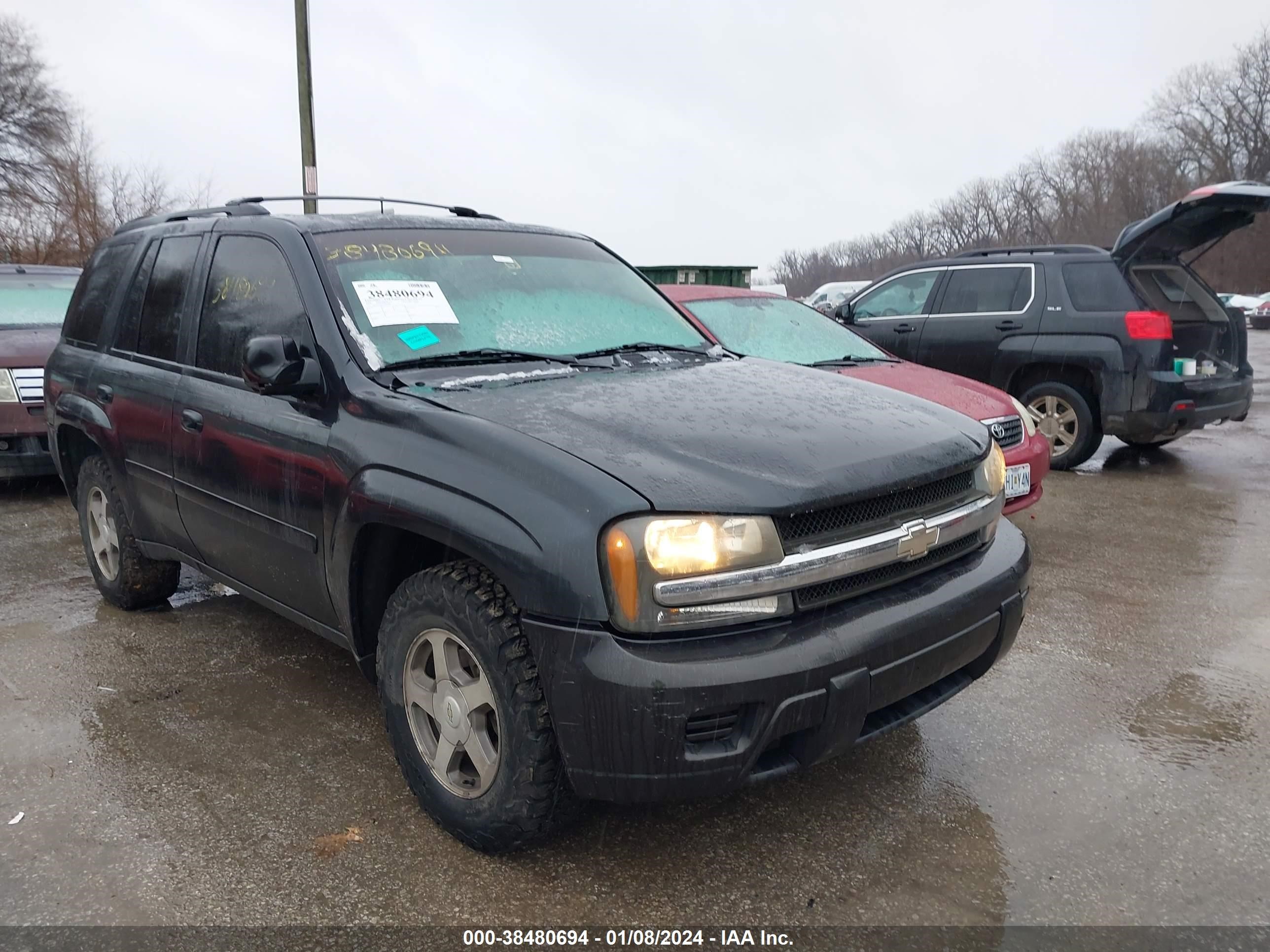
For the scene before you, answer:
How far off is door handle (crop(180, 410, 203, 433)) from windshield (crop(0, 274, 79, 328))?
488 cm

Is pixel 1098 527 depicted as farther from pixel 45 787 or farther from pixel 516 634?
pixel 45 787

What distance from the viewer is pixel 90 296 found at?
4473 mm

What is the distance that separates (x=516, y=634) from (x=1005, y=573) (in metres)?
1.43

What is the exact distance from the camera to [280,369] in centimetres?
281

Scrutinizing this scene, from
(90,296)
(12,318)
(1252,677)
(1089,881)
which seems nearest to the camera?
(1089,881)

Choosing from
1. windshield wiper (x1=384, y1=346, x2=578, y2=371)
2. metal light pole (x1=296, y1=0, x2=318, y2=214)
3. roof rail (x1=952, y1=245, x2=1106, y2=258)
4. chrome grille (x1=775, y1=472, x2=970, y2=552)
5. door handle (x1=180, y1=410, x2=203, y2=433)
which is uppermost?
metal light pole (x1=296, y1=0, x2=318, y2=214)

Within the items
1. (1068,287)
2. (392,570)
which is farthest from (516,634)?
(1068,287)

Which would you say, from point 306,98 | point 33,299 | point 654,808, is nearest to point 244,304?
point 654,808

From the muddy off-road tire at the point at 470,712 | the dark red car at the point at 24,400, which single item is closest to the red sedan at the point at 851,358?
the muddy off-road tire at the point at 470,712

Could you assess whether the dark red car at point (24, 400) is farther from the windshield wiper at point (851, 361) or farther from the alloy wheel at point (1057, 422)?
the alloy wheel at point (1057, 422)

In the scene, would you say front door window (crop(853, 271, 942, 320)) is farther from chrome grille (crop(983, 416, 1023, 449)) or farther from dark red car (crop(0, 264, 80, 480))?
dark red car (crop(0, 264, 80, 480))

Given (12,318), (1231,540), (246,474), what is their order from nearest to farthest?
(246,474)
(1231,540)
(12,318)

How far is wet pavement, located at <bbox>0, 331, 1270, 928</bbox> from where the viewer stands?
7.85ft

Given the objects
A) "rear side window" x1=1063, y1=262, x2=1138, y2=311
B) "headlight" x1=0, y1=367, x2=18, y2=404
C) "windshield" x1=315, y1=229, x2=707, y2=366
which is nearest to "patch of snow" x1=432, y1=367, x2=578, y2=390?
"windshield" x1=315, y1=229, x2=707, y2=366
